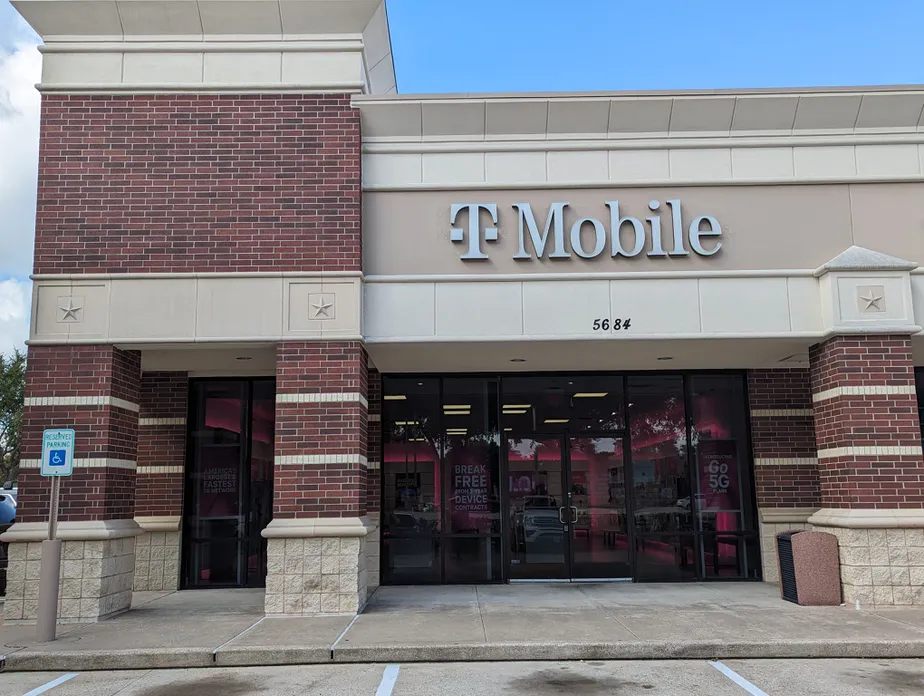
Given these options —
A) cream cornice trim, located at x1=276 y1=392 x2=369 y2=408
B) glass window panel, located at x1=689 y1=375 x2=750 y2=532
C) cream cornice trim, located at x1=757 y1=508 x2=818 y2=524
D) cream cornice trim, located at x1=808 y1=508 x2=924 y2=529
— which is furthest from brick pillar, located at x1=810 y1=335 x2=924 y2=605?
cream cornice trim, located at x1=276 y1=392 x2=369 y2=408

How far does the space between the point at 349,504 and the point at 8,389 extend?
1650 inches

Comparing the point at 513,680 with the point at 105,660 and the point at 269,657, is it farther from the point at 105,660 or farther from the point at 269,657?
the point at 105,660

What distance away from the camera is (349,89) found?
1136 centimetres

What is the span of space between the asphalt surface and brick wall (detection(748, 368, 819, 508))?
5.13 meters

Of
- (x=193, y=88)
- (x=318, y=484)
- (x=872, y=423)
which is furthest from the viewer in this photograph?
(x=193, y=88)

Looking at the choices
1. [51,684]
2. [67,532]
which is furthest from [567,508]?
[51,684]

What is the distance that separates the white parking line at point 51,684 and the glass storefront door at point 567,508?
6.96 metres

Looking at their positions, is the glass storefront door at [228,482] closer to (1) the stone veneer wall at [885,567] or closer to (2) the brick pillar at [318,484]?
(2) the brick pillar at [318,484]

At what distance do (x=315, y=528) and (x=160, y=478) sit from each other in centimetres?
413

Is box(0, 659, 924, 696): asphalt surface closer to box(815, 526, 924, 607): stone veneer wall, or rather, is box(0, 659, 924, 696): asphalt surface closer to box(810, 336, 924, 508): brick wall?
box(815, 526, 924, 607): stone veneer wall

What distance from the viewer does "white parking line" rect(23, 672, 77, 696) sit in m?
7.11

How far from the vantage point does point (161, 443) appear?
43.2 feet

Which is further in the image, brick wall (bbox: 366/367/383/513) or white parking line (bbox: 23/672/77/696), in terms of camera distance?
brick wall (bbox: 366/367/383/513)

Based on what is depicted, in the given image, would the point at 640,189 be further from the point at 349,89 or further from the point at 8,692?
the point at 8,692
